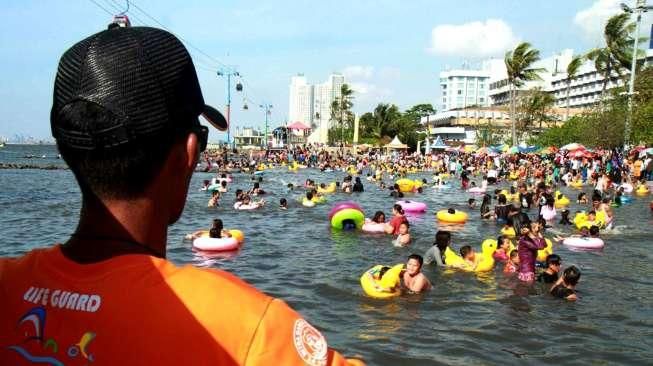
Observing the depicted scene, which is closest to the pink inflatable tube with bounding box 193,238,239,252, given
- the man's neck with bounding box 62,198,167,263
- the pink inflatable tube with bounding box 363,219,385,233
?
the pink inflatable tube with bounding box 363,219,385,233

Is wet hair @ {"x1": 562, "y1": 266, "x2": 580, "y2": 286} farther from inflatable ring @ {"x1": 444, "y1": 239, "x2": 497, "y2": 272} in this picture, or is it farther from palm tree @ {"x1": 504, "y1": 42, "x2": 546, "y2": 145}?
palm tree @ {"x1": 504, "y1": 42, "x2": 546, "y2": 145}

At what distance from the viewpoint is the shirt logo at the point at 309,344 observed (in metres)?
1.20

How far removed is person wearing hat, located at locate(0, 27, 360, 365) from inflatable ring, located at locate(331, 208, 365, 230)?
14651 millimetres

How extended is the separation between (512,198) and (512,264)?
14.6 metres

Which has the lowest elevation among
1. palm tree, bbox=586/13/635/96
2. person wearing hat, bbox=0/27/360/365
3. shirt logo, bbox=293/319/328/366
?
shirt logo, bbox=293/319/328/366

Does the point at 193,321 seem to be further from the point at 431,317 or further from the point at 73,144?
the point at 431,317

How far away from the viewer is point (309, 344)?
1.22 meters

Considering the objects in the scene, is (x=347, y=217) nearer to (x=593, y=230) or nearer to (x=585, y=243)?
(x=585, y=243)

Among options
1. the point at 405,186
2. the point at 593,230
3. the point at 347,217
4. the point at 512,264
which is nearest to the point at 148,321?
the point at 512,264

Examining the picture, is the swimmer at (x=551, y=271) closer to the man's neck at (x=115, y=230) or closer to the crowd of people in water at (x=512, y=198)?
the crowd of people in water at (x=512, y=198)

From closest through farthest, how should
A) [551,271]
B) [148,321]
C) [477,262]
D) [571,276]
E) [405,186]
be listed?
1. [148,321]
2. [571,276]
3. [551,271]
4. [477,262]
5. [405,186]

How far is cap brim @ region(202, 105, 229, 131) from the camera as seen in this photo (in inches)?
59.3

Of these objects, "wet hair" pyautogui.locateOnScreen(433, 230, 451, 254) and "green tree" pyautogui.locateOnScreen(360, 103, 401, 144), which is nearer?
"wet hair" pyautogui.locateOnScreen(433, 230, 451, 254)

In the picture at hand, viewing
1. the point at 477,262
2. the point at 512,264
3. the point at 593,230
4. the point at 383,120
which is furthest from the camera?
the point at 383,120
